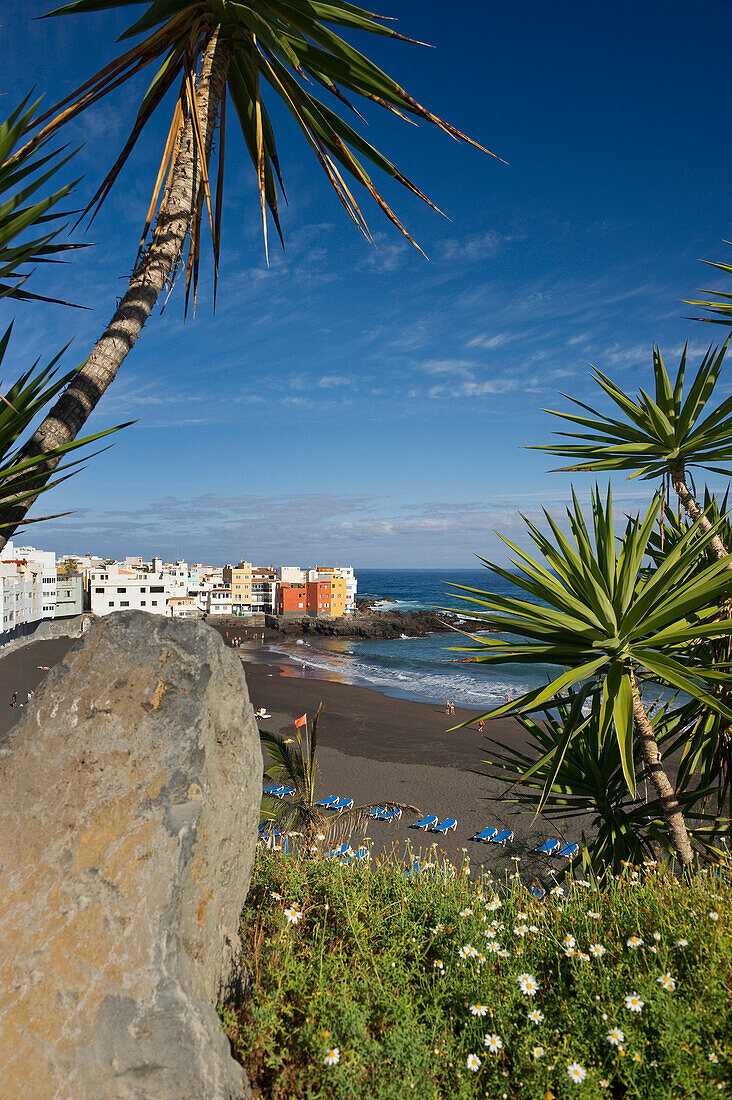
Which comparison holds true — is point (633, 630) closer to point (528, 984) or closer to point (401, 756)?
point (528, 984)

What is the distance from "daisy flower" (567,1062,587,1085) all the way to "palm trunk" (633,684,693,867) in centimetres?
247

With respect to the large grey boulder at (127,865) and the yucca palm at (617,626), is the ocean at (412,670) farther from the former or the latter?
the large grey boulder at (127,865)

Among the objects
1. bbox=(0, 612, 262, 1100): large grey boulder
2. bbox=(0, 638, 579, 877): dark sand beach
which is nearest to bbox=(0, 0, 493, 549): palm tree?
bbox=(0, 612, 262, 1100): large grey boulder

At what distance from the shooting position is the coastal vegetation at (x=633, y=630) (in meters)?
3.75

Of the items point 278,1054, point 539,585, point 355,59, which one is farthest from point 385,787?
point 355,59

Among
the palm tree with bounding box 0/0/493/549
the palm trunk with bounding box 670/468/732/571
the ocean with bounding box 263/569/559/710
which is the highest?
the palm tree with bounding box 0/0/493/549

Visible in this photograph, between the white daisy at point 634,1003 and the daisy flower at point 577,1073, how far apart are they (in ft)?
1.06

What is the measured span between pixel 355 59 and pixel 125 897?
4195 mm

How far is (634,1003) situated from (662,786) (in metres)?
2.23

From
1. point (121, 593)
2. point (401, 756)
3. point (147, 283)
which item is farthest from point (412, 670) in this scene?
point (147, 283)

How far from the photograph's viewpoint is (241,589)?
7350 cm

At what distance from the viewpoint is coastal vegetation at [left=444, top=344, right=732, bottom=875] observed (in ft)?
12.3

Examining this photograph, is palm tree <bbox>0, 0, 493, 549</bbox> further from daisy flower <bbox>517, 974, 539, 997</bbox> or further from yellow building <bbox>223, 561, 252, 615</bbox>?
yellow building <bbox>223, 561, 252, 615</bbox>

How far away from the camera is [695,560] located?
4.11 m
